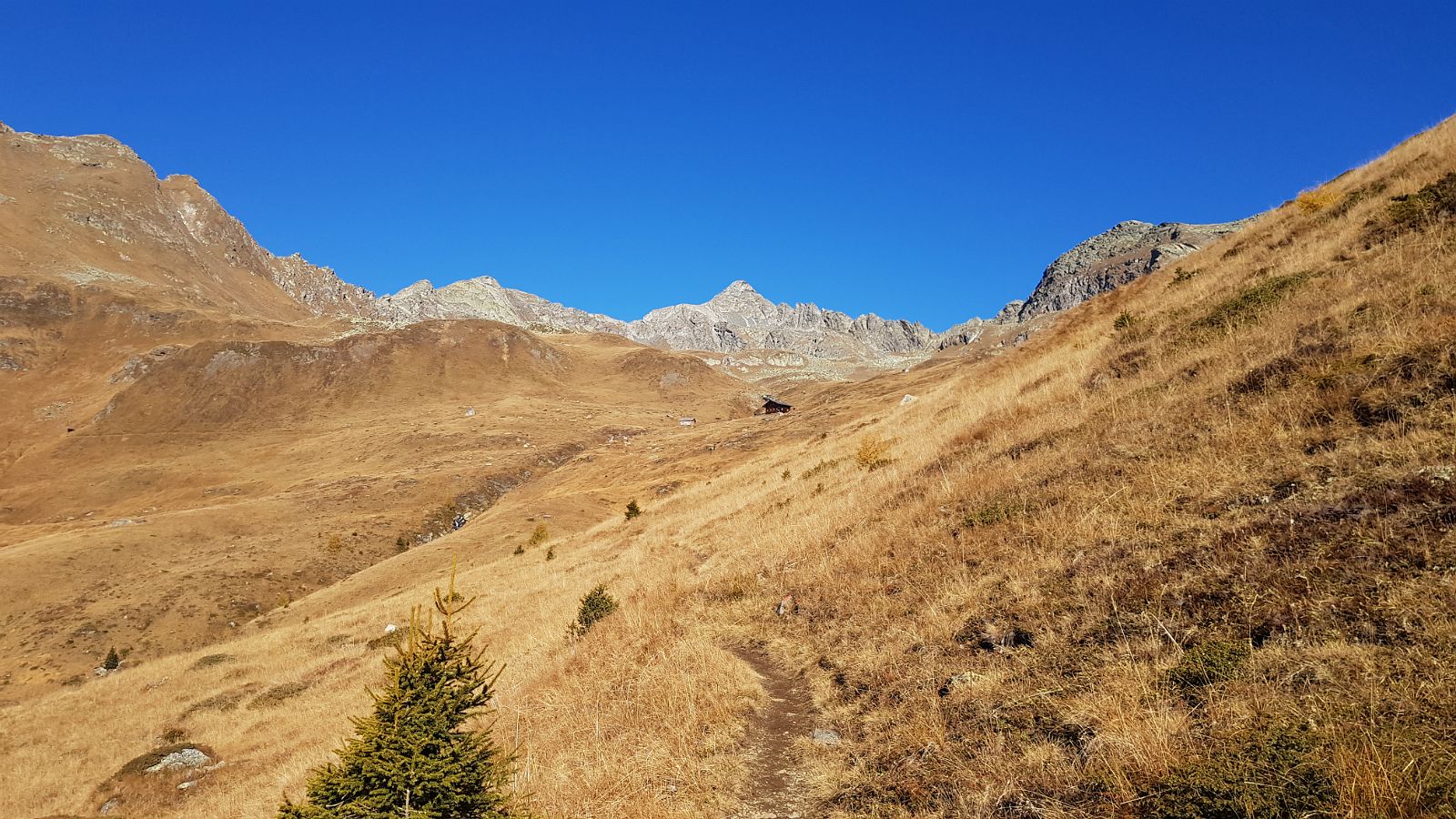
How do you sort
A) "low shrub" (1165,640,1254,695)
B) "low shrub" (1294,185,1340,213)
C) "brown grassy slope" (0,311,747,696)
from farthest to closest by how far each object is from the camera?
"brown grassy slope" (0,311,747,696), "low shrub" (1294,185,1340,213), "low shrub" (1165,640,1254,695)

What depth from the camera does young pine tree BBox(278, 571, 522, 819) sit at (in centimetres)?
512

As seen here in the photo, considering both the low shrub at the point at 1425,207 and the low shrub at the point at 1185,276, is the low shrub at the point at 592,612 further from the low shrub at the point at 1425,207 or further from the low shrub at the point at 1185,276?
the low shrub at the point at 1185,276

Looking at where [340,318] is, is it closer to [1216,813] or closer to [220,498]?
[220,498]

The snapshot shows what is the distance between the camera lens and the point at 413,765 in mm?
5266

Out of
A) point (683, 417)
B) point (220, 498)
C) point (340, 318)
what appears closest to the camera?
point (220, 498)

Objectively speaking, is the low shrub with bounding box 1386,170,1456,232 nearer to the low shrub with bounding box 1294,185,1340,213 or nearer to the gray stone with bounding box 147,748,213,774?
the low shrub with bounding box 1294,185,1340,213

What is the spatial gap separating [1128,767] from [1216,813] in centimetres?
71

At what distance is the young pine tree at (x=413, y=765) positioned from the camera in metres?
5.12

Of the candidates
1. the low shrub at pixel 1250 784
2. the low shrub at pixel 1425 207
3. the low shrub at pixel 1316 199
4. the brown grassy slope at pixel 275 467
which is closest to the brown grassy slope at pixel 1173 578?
the low shrub at pixel 1250 784

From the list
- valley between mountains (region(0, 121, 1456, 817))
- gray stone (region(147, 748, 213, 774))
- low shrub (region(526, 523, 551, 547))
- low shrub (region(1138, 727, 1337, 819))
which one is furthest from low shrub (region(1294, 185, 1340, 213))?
low shrub (region(526, 523, 551, 547))

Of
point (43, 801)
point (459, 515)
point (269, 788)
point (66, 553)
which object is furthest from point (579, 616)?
point (66, 553)

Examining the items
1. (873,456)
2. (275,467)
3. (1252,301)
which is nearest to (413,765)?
(873,456)

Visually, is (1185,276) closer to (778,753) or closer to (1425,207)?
(1425,207)

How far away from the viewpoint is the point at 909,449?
17.8m
